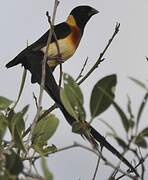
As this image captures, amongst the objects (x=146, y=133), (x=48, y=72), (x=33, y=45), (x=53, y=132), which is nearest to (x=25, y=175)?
(x=146, y=133)

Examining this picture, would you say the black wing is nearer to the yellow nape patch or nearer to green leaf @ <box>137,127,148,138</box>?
the yellow nape patch

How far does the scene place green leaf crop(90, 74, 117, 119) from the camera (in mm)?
1118

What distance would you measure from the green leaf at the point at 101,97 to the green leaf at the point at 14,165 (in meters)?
0.21

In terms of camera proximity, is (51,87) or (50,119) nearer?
(50,119)

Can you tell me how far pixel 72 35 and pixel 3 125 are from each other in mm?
3654

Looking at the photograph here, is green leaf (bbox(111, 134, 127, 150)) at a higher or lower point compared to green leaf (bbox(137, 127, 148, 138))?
higher

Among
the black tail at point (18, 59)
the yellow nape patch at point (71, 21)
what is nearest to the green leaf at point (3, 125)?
the black tail at point (18, 59)

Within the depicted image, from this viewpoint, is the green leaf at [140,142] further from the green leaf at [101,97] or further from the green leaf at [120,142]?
the green leaf at [101,97]

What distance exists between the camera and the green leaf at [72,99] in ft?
3.78

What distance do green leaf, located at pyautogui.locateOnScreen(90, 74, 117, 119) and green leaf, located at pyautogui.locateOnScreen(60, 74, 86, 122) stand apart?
0.09 feet

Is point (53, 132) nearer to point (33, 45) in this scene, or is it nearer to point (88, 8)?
point (33, 45)

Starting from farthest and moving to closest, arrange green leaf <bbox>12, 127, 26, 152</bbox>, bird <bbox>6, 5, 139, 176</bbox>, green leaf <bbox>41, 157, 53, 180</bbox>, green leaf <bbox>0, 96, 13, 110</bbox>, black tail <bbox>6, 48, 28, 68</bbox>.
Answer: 1. black tail <bbox>6, 48, 28, 68</bbox>
2. bird <bbox>6, 5, 139, 176</bbox>
3. green leaf <bbox>0, 96, 13, 110</bbox>
4. green leaf <bbox>12, 127, 26, 152</bbox>
5. green leaf <bbox>41, 157, 53, 180</bbox>

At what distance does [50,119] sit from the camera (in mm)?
1565

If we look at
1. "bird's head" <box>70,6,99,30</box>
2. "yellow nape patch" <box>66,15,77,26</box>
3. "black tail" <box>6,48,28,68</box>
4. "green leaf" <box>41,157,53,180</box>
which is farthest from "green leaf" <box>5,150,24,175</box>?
"bird's head" <box>70,6,99,30</box>
